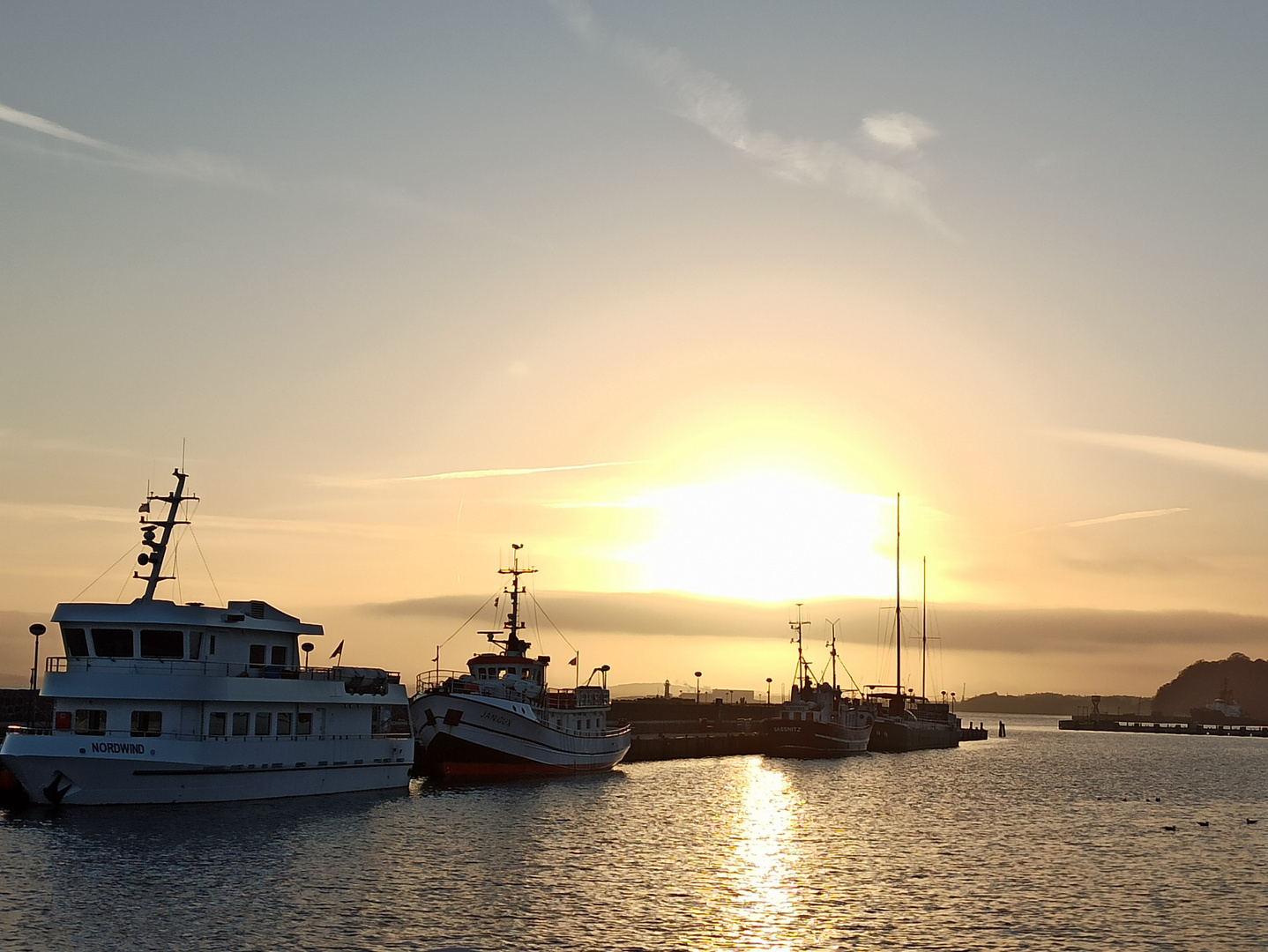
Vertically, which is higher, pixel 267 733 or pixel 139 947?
pixel 267 733

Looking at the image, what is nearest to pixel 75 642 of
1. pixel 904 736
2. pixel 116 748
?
pixel 116 748

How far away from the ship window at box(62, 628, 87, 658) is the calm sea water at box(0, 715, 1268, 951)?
6.32 meters

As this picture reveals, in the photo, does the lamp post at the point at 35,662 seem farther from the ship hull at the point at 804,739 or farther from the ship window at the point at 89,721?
the ship hull at the point at 804,739

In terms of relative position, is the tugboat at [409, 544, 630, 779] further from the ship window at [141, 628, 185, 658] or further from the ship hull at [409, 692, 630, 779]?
the ship window at [141, 628, 185, 658]

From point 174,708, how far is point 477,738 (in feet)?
84.8

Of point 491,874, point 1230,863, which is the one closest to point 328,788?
point 491,874

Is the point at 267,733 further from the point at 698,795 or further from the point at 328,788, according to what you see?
the point at 698,795

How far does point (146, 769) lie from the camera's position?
47.1 m

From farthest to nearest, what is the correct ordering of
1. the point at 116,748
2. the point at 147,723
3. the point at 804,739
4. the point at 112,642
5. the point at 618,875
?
the point at 804,739 < the point at 112,642 < the point at 147,723 < the point at 116,748 < the point at 618,875

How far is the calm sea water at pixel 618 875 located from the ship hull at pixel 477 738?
4.04 metres

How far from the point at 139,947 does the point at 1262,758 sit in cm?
15802

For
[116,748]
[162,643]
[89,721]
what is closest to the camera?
[116,748]

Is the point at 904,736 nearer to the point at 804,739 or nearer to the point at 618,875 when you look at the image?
the point at 804,739

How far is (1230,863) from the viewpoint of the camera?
49938 mm
